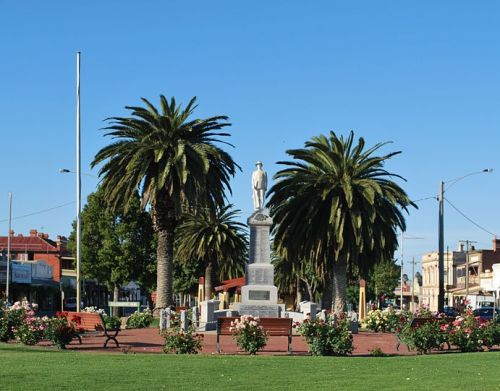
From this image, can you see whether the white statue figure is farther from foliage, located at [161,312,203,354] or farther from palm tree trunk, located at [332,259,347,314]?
foliage, located at [161,312,203,354]

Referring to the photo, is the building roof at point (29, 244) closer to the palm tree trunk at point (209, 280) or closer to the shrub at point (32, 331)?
the palm tree trunk at point (209, 280)

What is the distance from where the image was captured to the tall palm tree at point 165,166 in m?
42.7

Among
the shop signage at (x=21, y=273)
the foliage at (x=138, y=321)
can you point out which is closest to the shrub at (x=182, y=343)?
the foliage at (x=138, y=321)

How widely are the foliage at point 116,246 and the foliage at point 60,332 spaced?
160ft

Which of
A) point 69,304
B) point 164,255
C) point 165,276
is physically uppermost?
point 164,255

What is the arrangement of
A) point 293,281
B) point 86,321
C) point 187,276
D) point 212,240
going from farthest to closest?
point 293,281 < point 187,276 < point 212,240 < point 86,321

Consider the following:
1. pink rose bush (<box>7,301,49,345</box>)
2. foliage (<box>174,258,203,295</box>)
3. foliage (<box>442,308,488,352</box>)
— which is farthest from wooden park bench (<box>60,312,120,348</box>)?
foliage (<box>174,258,203,295</box>)

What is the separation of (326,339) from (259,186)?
1998 cm

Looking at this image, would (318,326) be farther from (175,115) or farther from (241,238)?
(241,238)

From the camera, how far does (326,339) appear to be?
21.6m

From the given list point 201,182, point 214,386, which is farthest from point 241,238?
point 214,386

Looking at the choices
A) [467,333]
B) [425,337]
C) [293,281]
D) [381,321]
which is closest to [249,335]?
[425,337]

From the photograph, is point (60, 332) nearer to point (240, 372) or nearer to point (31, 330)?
point (31, 330)

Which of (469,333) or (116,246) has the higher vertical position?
(116,246)
